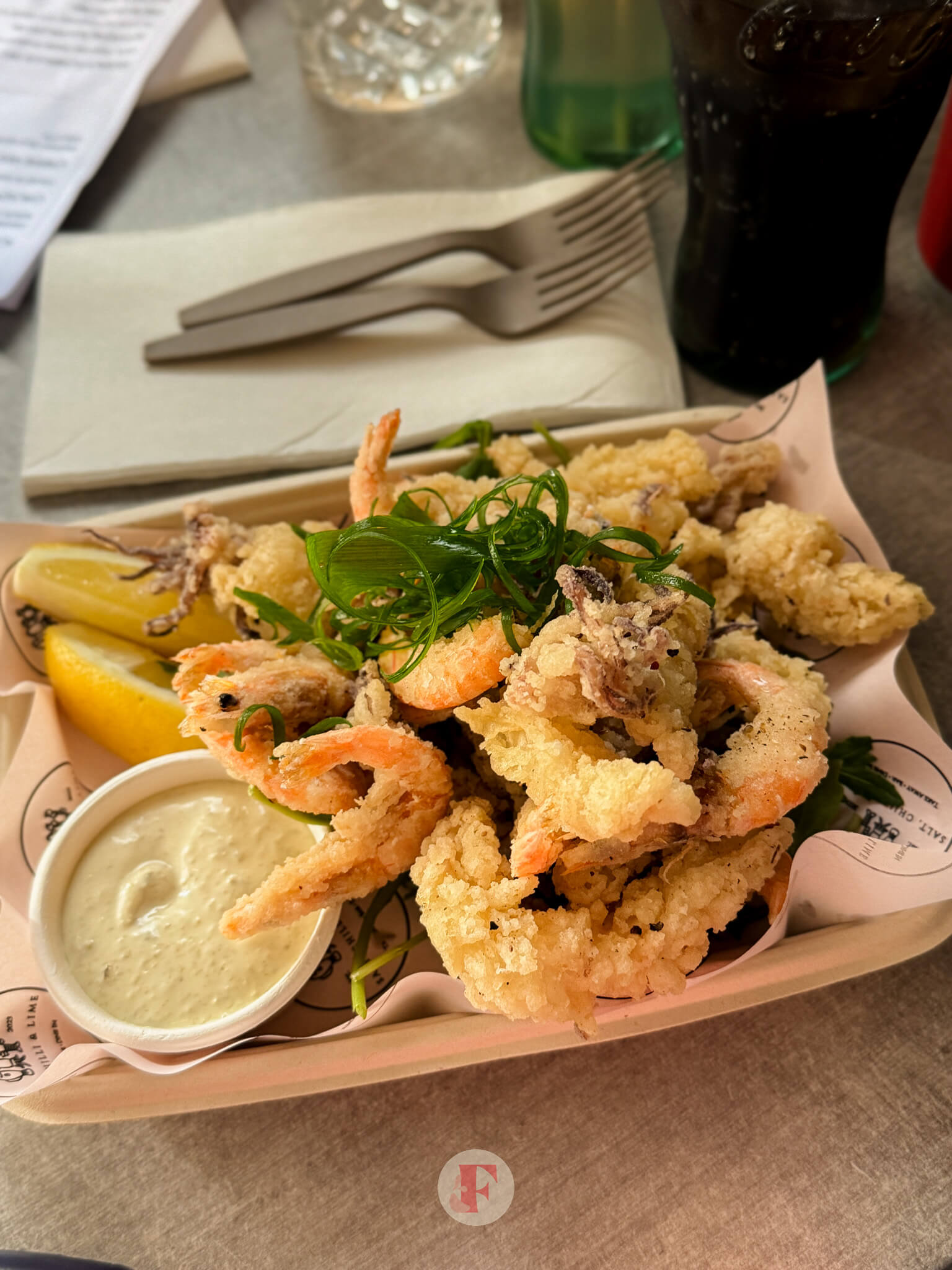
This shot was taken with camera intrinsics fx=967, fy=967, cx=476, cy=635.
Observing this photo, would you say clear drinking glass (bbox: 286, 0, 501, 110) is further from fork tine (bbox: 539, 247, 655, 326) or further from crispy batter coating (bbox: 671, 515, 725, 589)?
crispy batter coating (bbox: 671, 515, 725, 589)

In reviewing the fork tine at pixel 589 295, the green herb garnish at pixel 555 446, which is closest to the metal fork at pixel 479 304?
the fork tine at pixel 589 295

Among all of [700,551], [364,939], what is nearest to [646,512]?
[700,551]

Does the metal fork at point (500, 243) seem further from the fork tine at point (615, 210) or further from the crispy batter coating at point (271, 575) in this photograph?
the crispy batter coating at point (271, 575)

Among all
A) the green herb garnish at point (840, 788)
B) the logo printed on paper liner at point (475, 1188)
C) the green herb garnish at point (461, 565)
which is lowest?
the logo printed on paper liner at point (475, 1188)

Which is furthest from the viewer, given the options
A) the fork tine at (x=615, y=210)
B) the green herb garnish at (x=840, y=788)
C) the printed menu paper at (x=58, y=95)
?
the printed menu paper at (x=58, y=95)

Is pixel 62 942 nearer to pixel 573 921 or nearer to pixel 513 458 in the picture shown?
pixel 573 921

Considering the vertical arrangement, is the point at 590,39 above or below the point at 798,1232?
above

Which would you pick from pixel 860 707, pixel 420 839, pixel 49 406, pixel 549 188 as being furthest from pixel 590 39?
pixel 420 839

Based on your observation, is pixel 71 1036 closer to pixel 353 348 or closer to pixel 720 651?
pixel 720 651
